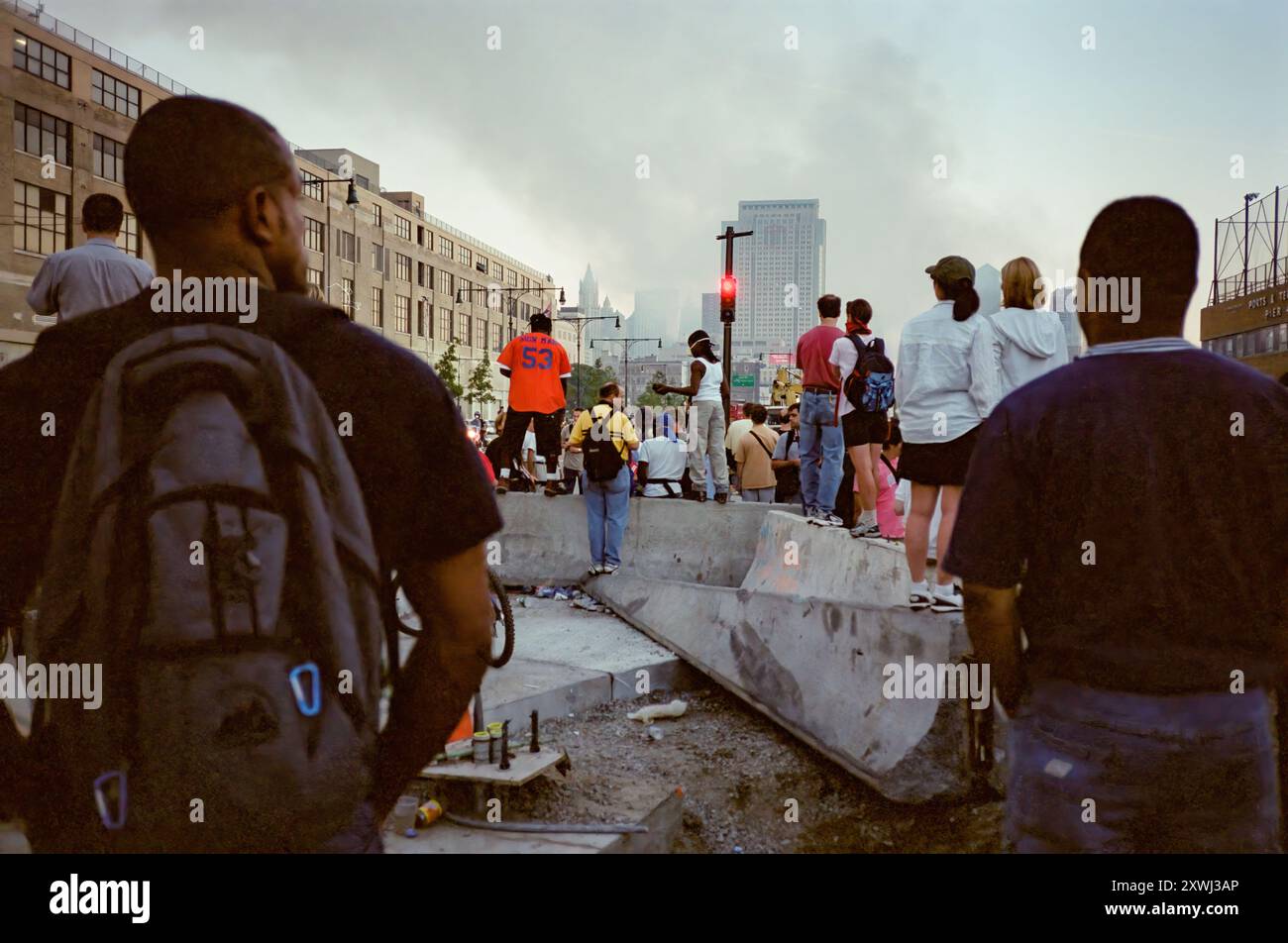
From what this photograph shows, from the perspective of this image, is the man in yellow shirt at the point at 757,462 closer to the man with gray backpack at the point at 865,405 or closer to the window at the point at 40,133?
the man with gray backpack at the point at 865,405

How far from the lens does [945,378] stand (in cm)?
530

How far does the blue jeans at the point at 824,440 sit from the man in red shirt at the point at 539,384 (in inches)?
113

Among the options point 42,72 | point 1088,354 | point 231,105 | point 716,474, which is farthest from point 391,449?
point 42,72

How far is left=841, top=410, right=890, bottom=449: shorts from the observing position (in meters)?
7.54

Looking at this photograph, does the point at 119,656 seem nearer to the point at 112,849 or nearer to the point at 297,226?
Result: the point at 112,849

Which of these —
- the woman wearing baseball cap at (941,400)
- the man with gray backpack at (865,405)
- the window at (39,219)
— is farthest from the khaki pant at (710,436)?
the window at (39,219)

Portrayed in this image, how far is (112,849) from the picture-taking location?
4.61 ft

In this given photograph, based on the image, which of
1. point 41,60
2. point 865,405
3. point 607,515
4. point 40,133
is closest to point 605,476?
point 607,515

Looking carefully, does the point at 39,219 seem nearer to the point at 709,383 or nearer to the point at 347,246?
the point at 347,246

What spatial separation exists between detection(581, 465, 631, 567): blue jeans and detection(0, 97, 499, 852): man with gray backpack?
29.9 feet

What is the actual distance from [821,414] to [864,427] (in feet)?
6.58

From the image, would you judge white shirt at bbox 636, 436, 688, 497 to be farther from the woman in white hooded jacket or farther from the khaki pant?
the woman in white hooded jacket

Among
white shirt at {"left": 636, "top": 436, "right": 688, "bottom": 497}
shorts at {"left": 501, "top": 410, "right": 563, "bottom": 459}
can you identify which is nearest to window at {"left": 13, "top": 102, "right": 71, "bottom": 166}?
shorts at {"left": 501, "top": 410, "right": 563, "bottom": 459}
